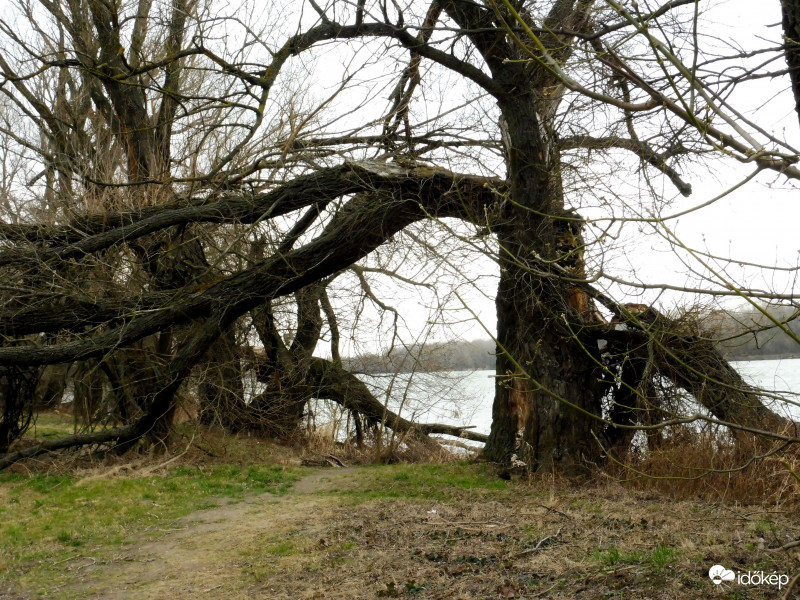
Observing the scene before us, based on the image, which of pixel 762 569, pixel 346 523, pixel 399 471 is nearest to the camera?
pixel 762 569

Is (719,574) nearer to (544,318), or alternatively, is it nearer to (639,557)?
(639,557)

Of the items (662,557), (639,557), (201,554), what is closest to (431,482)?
(201,554)

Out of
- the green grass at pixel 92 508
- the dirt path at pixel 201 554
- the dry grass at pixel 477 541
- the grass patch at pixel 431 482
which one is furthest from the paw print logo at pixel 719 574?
the green grass at pixel 92 508

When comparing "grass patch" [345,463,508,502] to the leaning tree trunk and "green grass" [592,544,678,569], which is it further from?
"green grass" [592,544,678,569]

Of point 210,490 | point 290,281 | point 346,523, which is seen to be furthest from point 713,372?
point 210,490

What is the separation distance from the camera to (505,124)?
988cm

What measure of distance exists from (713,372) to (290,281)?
18.2 feet

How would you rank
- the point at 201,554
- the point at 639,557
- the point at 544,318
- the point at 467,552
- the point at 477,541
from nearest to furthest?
the point at 639,557 < the point at 467,552 < the point at 477,541 < the point at 201,554 < the point at 544,318

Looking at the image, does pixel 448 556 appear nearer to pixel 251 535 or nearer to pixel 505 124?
pixel 251 535

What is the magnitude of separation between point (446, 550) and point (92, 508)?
5.10 m

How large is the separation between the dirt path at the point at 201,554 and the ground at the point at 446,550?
21mm

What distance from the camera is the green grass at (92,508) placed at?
283 inches

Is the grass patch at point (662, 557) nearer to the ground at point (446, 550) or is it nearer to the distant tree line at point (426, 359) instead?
the ground at point (446, 550)

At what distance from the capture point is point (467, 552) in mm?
5770
